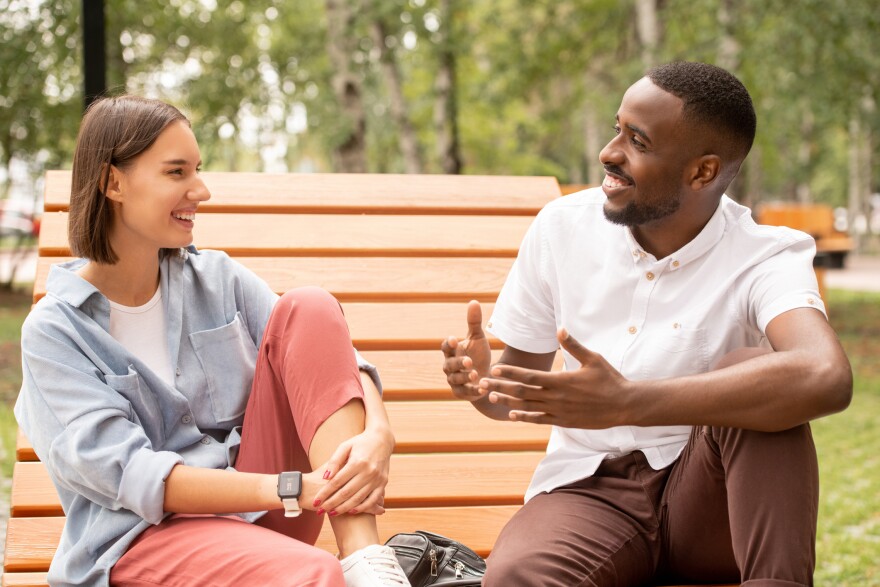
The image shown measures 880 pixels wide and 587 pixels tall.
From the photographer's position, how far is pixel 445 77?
42.7ft

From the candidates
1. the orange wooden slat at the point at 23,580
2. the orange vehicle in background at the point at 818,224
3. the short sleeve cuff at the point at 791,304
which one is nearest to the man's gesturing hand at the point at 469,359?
the short sleeve cuff at the point at 791,304

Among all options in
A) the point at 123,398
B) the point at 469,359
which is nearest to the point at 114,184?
the point at 123,398

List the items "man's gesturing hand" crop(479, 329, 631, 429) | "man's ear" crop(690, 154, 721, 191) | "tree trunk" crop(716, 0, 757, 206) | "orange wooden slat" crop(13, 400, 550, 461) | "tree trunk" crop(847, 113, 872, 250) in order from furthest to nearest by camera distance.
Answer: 1. "tree trunk" crop(847, 113, 872, 250)
2. "tree trunk" crop(716, 0, 757, 206)
3. "orange wooden slat" crop(13, 400, 550, 461)
4. "man's ear" crop(690, 154, 721, 191)
5. "man's gesturing hand" crop(479, 329, 631, 429)

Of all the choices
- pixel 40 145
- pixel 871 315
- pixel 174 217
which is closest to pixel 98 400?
pixel 174 217

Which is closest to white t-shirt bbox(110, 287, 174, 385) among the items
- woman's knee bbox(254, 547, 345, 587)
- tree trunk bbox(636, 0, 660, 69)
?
woman's knee bbox(254, 547, 345, 587)

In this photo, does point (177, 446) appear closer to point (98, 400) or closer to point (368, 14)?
point (98, 400)

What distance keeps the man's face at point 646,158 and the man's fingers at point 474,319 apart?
1.25ft

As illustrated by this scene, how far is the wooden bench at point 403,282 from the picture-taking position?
3.05m

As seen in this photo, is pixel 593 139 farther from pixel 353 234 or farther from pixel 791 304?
pixel 791 304

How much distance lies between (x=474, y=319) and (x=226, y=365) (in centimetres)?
62

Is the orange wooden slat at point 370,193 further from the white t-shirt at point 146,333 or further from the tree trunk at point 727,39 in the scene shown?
the tree trunk at point 727,39

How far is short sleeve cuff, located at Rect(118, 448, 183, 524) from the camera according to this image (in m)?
2.16

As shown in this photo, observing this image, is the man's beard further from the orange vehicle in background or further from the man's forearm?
the orange vehicle in background

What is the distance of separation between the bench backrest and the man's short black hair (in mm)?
1281
